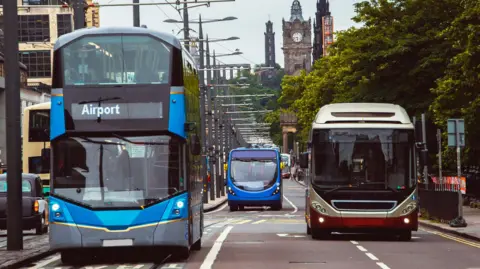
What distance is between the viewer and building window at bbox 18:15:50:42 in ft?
370

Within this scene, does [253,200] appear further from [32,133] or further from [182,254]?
[182,254]

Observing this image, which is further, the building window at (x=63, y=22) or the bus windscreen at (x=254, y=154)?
the building window at (x=63, y=22)

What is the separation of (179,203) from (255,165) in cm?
3965

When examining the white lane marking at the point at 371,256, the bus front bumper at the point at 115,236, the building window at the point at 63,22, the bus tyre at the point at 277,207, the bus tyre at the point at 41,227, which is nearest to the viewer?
the bus front bumper at the point at 115,236

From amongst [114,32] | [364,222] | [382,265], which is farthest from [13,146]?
[364,222]

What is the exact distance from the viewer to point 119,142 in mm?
20719

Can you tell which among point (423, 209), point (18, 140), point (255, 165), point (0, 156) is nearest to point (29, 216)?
point (18, 140)

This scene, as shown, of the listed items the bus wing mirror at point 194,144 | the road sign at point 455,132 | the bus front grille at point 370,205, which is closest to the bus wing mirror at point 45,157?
the bus wing mirror at point 194,144

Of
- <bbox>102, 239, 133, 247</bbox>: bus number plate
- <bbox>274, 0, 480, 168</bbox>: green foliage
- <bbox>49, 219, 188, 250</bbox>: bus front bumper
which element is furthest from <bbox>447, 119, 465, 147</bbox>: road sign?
<bbox>102, 239, 133, 247</bbox>: bus number plate

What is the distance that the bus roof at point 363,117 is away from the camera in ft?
91.6

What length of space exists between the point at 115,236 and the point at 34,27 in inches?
3747

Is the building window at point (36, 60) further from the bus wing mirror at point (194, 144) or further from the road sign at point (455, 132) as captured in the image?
the bus wing mirror at point (194, 144)

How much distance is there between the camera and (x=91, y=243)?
20.3m

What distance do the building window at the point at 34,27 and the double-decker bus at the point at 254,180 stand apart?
5513 cm
